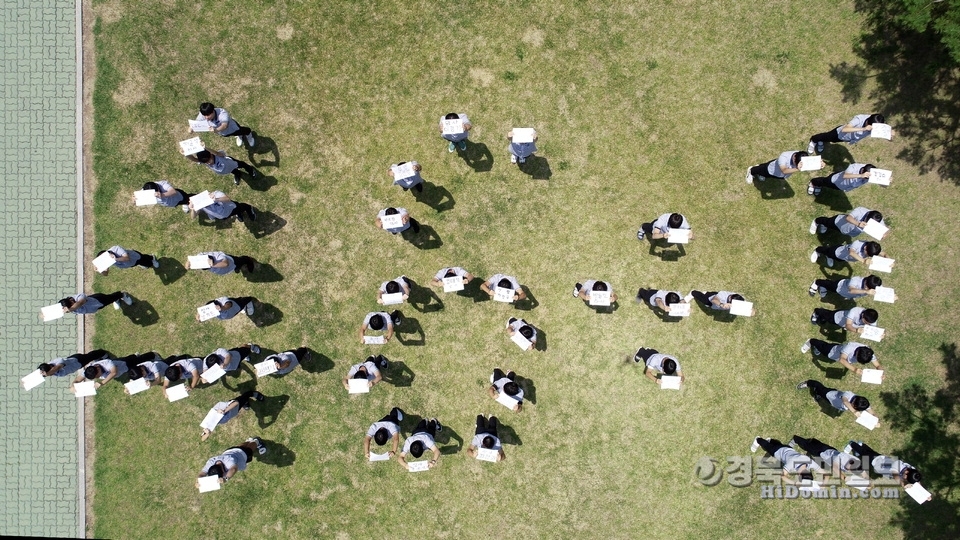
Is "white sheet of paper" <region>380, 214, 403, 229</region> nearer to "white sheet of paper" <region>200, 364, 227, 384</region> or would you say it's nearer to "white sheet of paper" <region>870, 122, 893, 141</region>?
"white sheet of paper" <region>200, 364, 227, 384</region>

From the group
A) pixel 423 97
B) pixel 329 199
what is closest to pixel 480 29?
pixel 423 97

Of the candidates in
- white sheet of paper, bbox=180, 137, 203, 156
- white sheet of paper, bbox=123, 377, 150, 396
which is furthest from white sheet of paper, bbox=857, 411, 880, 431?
white sheet of paper, bbox=123, 377, 150, 396

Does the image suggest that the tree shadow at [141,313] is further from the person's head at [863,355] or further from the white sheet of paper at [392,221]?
the person's head at [863,355]

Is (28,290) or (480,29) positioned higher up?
(480,29)

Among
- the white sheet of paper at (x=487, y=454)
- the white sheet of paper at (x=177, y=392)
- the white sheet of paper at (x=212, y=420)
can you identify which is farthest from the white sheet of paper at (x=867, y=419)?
the white sheet of paper at (x=177, y=392)

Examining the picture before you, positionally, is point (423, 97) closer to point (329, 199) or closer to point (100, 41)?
point (329, 199)

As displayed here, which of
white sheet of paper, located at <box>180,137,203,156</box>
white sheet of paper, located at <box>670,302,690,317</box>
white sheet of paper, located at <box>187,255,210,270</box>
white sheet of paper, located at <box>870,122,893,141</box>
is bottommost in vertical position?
white sheet of paper, located at <box>670,302,690,317</box>
